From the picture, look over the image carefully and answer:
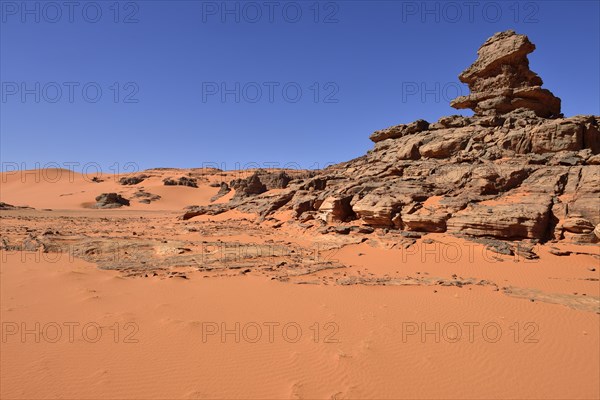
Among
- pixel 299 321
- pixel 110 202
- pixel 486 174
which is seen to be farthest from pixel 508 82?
pixel 110 202

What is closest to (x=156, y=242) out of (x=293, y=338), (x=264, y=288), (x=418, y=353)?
(x=264, y=288)

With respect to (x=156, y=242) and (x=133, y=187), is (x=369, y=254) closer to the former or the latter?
(x=156, y=242)

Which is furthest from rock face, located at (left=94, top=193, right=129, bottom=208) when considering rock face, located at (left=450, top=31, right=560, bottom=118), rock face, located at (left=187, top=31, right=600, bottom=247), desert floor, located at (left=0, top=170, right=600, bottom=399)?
rock face, located at (left=450, top=31, right=560, bottom=118)

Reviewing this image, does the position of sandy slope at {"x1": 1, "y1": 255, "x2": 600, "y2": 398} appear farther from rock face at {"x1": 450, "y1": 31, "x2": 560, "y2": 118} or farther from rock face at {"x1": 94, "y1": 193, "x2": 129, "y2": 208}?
rock face at {"x1": 94, "y1": 193, "x2": 129, "y2": 208}

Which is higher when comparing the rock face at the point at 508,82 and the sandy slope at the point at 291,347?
the rock face at the point at 508,82

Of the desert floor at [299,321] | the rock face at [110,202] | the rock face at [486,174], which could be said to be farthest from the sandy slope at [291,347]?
the rock face at [110,202]

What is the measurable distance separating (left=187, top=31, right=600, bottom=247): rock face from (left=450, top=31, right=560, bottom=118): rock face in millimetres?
59

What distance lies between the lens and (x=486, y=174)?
13.8m

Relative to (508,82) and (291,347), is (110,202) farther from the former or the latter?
(508,82)

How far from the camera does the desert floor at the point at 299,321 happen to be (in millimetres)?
4652

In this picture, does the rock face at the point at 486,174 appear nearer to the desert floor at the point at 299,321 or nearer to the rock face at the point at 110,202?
the desert floor at the point at 299,321

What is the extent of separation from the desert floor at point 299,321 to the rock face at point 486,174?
3.96ft

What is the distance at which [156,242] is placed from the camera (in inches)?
496

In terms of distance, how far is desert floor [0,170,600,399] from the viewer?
465 centimetres
